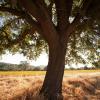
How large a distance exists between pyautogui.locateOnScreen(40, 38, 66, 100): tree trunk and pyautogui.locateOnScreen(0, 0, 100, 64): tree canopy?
30.3 inches

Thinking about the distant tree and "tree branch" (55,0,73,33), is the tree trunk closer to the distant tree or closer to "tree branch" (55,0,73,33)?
the distant tree

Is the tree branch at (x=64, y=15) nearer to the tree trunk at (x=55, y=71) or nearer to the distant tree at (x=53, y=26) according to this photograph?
the distant tree at (x=53, y=26)

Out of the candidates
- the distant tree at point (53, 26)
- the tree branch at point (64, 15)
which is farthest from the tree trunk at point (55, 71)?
the tree branch at point (64, 15)

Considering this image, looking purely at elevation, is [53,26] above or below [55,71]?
above

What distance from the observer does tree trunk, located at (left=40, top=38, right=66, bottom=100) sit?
12.7 m

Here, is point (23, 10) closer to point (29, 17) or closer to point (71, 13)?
point (29, 17)

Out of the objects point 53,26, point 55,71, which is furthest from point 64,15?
point 55,71

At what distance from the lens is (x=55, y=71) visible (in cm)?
1296

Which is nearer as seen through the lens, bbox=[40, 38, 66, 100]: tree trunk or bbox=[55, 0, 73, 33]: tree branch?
bbox=[40, 38, 66, 100]: tree trunk

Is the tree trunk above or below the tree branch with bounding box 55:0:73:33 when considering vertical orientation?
below

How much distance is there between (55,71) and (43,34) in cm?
156

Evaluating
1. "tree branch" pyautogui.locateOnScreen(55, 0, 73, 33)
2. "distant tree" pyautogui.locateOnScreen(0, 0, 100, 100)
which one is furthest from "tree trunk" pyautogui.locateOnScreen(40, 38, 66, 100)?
"tree branch" pyautogui.locateOnScreen(55, 0, 73, 33)

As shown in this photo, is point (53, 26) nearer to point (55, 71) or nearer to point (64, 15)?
point (64, 15)

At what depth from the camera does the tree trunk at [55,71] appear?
1272cm
